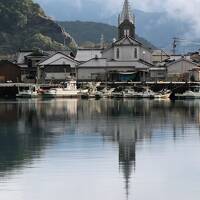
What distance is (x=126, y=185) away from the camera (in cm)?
1430

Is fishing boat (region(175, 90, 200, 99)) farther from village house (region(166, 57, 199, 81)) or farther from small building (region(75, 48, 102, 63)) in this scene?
small building (region(75, 48, 102, 63))

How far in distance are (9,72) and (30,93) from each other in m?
9.89

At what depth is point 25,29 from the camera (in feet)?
377

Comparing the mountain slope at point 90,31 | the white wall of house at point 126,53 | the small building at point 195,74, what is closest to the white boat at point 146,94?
the small building at point 195,74

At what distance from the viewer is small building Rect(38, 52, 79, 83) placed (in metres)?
74.8

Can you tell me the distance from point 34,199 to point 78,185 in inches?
60.3

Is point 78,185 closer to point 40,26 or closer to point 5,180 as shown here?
point 5,180

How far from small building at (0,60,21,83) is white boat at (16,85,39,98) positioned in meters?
7.12

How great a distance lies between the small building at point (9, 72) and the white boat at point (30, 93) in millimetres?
7121

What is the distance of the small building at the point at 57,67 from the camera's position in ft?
245

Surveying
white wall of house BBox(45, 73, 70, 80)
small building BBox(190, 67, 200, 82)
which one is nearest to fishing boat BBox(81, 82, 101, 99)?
white wall of house BBox(45, 73, 70, 80)

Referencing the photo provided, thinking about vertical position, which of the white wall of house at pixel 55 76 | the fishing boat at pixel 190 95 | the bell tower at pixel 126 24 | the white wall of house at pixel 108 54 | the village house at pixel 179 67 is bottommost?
the fishing boat at pixel 190 95

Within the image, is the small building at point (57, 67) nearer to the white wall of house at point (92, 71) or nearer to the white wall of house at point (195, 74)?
the white wall of house at point (92, 71)

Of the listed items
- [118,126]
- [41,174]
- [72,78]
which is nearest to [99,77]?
[72,78]
